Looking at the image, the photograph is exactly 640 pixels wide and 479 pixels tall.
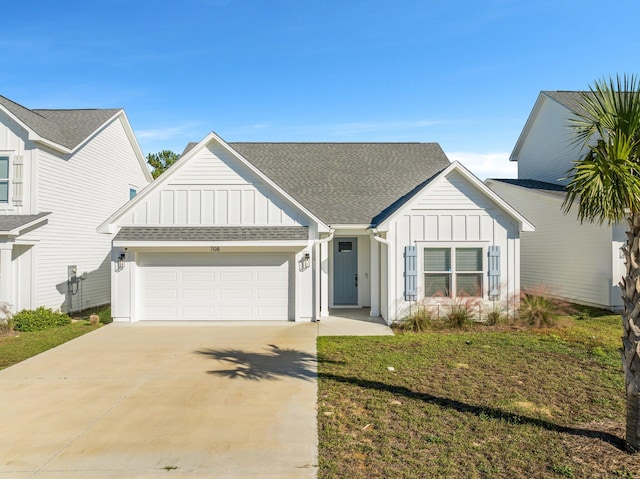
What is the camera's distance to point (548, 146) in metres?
19.7

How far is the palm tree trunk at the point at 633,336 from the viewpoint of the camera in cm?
454

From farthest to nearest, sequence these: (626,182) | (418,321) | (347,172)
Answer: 1. (347,172)
2. (418,321)
3. (626,182)

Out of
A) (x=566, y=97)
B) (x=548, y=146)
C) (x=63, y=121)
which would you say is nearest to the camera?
(x=63, y=121)

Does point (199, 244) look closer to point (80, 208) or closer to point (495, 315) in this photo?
point (80, 208)

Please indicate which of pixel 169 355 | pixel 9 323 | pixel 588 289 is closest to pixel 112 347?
pixel 169 355

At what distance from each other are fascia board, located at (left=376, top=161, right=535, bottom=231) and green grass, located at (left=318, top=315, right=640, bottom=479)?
12.9 feet

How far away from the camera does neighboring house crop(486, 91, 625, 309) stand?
46.0ft

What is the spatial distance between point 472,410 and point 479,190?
27.3 ft

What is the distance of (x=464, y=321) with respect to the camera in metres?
11.8

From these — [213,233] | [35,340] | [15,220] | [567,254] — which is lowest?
[35,340]

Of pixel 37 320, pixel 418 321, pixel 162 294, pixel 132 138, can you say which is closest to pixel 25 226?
pixel 37 320

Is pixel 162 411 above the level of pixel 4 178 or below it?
below

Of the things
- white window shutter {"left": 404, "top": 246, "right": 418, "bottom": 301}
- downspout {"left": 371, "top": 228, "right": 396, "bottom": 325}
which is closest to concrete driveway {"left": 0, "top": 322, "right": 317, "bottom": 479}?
downspout {"left": 371, "top": 228, "right": 396, "bottom": 325}

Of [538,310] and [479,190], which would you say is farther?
[479,190]
